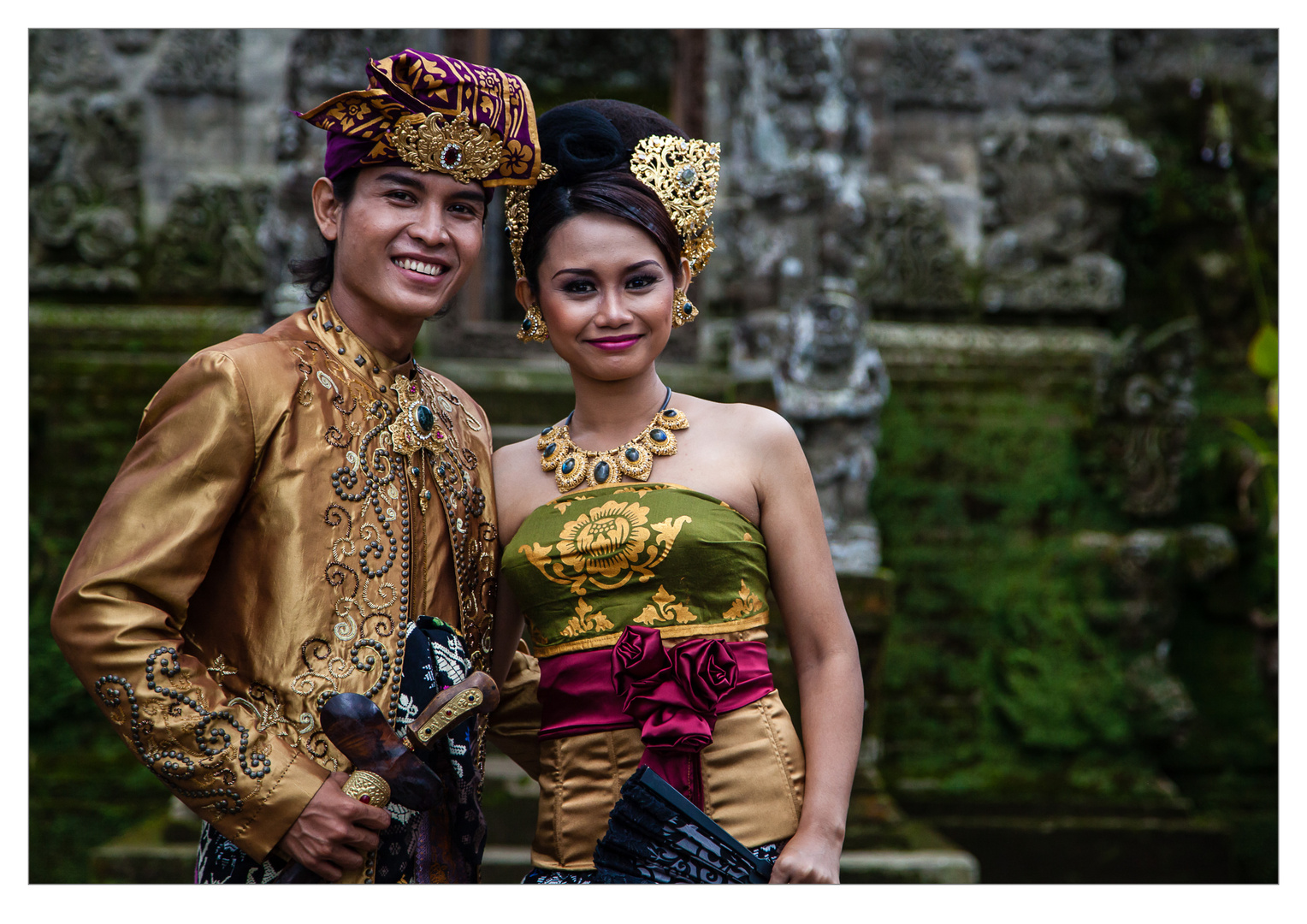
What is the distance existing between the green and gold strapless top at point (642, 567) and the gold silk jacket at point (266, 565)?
0.19 metres

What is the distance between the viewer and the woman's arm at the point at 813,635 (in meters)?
1.90

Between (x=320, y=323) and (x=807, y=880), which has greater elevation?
(x=320, y=323)

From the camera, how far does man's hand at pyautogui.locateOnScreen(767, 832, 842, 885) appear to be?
1.85m

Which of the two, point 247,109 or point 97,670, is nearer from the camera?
point 97,670

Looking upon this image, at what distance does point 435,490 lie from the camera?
6.75 feet

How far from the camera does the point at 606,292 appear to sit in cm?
198

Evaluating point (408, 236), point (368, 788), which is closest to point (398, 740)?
point (368, 788)

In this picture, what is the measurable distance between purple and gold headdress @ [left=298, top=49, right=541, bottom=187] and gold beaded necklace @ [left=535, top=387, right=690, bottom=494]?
0.51 m

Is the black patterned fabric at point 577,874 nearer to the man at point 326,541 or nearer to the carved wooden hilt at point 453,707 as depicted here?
the man at point 326,541

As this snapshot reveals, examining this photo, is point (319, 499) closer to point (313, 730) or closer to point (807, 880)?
point (313, 730)

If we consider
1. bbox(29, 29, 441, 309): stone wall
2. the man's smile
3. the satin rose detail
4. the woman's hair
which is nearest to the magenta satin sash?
the satin rose detail

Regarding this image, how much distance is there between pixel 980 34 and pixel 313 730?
5.31 metres

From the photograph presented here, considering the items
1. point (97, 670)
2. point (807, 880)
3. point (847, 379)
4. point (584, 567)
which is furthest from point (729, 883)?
point (847, 379)

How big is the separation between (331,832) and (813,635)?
2.80 ft
